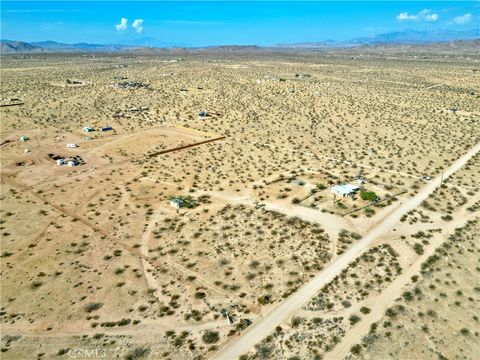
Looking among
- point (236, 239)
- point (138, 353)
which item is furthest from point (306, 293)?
point (138, 353)

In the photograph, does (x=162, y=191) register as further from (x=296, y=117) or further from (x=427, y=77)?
(x=427, y=77)

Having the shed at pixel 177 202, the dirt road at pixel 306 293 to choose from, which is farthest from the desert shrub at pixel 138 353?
the shed at pixel 177 202

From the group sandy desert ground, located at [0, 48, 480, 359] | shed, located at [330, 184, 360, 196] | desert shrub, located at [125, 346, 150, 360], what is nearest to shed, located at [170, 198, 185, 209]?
sandy desert ground, located at [0, 48, 480, 359]

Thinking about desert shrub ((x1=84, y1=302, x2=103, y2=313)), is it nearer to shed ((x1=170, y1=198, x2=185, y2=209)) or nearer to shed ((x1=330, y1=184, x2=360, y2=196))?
shed ((x1=170, y1=198, x2=185, y2=209))

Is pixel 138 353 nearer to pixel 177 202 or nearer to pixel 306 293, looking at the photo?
pixel 306 293

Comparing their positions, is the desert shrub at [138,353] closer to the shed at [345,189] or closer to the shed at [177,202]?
the shed at [177,202]
